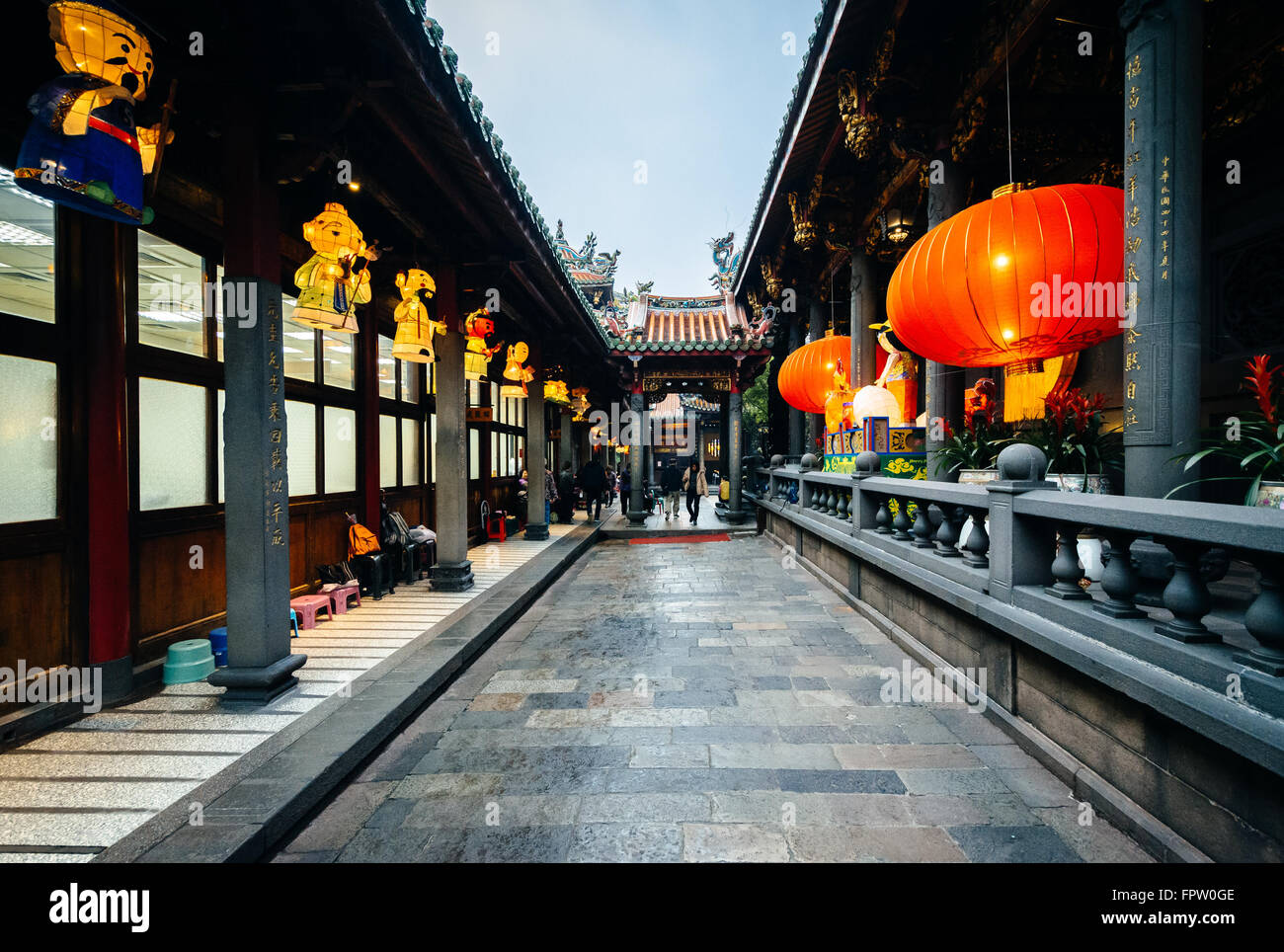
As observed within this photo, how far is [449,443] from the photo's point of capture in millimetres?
7289

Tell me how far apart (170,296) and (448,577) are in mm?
4285

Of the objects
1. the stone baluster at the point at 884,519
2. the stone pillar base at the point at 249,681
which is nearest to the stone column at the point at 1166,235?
the stone baluster at the point at 884,519

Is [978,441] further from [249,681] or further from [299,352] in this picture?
[299,352]

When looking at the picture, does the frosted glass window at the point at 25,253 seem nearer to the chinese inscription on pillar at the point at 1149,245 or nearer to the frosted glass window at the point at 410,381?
the frosted glass window at the point at 410,381

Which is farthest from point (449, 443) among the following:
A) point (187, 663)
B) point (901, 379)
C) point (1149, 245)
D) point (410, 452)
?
point (1149, 245)

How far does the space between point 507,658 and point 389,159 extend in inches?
204

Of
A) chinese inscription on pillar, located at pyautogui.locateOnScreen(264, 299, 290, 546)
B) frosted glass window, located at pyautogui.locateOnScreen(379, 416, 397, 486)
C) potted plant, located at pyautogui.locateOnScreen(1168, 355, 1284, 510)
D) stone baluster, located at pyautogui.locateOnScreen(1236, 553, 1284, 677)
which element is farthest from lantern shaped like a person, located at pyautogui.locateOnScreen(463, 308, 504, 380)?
stone baluster, located at pyautogui.locateOnScreen(1236, 553, 1284, 677)

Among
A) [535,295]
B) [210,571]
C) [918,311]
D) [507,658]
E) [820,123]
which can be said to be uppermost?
[820,123]

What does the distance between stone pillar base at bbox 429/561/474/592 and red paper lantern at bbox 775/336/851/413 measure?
21.9ft

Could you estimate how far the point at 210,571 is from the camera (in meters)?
5.10

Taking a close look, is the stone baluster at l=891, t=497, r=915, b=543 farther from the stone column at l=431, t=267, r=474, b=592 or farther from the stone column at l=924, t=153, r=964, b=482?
the stone column at l=431, t=267, r=474, b=592

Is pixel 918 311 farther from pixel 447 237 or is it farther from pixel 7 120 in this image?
pixel 7 120
